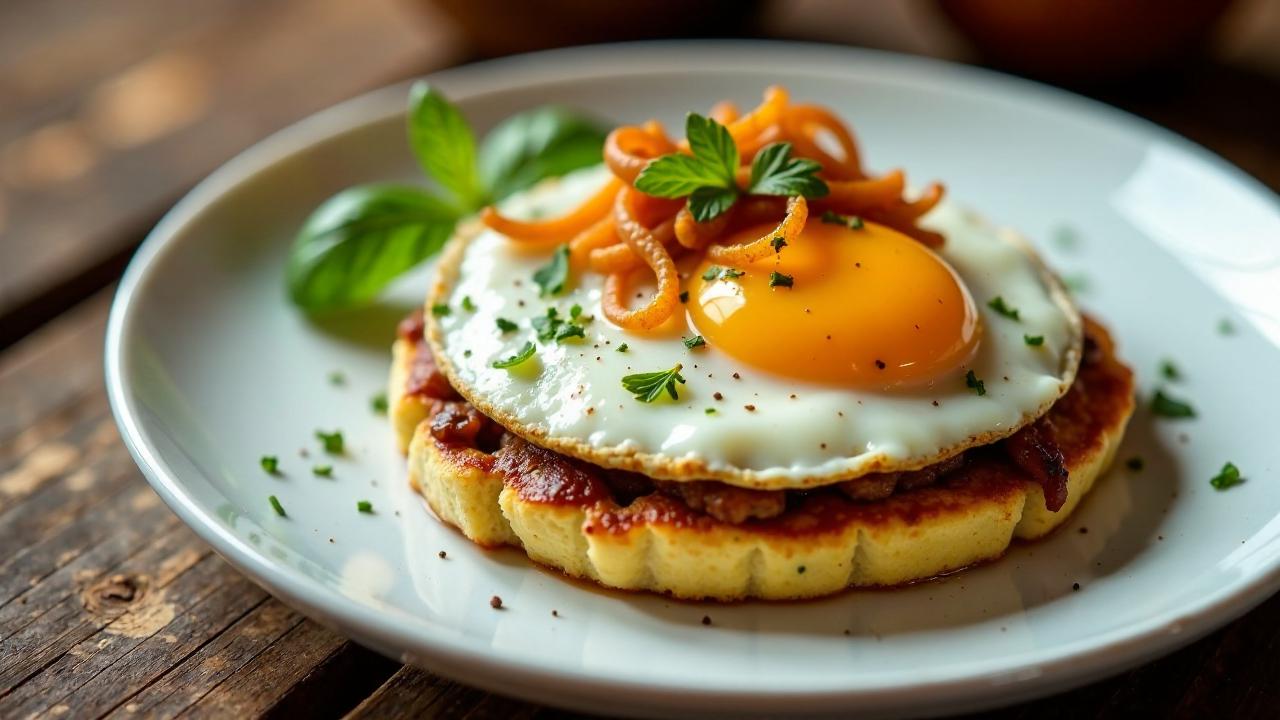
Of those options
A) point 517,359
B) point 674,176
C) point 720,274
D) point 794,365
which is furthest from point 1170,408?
point 517,359

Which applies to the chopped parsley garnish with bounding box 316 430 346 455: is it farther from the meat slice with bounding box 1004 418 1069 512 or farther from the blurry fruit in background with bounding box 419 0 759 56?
the blurry fruit in background with bounding box 419 0 759 56

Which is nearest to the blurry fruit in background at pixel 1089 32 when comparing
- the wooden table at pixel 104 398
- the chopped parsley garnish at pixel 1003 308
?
the wooden table at pixel 104 398

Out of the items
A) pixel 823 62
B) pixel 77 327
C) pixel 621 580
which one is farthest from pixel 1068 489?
pixel 77 327

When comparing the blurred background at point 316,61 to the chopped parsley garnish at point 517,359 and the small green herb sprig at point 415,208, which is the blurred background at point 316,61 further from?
the chopped parsley garnish at point 517,359

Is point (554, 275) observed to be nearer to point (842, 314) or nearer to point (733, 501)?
point (842, 314)

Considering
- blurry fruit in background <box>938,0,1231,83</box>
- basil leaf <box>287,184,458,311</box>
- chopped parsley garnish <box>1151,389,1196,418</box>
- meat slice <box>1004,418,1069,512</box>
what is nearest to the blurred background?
blurry fruit in background <box>938,0,1231,83</box>

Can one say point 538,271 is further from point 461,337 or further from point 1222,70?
point 1222,70

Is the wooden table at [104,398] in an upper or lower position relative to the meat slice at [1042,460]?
lower

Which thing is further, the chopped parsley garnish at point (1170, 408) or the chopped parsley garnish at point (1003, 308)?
the chopped parsley garnish at point (1170, 408)

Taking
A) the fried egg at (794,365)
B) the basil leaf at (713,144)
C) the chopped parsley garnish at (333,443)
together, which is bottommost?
the chopped parsley garnish at (333,443)
